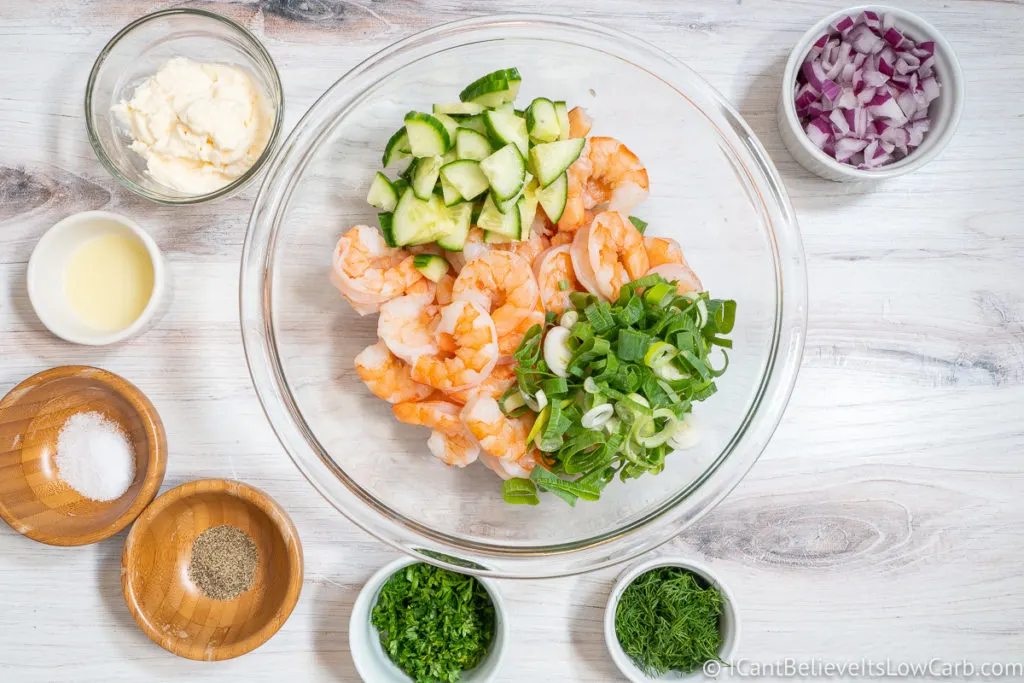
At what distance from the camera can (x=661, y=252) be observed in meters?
1.79

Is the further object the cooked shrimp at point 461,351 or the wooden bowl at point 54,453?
the wooden bowl at point 54,453

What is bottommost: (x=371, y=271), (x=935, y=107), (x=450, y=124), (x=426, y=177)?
(x=371, y=271)

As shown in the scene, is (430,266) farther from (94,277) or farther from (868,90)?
(868,90)

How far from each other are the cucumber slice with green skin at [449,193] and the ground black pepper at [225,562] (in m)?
1.05

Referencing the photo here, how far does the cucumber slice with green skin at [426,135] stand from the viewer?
1652 mm

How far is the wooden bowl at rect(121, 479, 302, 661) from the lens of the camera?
1.92 m

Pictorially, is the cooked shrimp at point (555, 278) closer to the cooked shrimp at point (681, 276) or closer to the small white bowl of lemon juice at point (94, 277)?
the cooked shrimp at point (681, 276)

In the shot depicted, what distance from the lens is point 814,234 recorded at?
82.8 inches

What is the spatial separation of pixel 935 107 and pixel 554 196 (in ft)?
3.56

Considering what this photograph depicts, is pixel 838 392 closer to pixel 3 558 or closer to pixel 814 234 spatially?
pixel 814 234

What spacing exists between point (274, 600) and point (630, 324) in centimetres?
116

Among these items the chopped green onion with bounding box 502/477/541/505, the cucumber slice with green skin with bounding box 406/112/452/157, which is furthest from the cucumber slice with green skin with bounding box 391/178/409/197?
the chopped green onion with bounding box 502/477/541/505

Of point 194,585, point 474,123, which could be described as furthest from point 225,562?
point 474,123

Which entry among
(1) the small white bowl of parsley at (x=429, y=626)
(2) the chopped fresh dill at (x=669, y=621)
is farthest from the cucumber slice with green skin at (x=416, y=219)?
(2) the chopped fresh dill at (x=669, y=621)
